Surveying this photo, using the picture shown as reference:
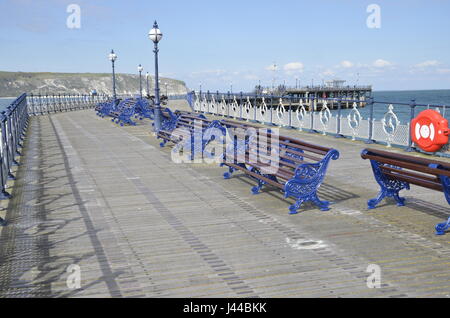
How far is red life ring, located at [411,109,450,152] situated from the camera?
37.8ft

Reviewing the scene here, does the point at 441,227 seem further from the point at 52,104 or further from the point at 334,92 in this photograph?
the point at 334,92

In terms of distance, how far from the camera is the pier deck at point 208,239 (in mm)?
4457

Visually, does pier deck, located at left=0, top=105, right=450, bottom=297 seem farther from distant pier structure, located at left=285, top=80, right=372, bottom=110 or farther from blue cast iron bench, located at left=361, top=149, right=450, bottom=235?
distant pier structure, located at left=285, top=80, right=372, bottom=110

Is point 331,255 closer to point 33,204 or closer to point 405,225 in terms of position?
point 405,225

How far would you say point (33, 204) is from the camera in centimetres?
753

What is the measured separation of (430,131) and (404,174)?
6046 mm

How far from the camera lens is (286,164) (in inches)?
294

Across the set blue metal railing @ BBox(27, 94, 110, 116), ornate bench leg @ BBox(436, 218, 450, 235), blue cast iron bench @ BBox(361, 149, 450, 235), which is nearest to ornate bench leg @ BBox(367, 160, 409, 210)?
blue cast iron bench @ BBox(361, 149, 450, 235)

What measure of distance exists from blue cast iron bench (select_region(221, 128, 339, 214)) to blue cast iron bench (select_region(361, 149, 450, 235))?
2.14 ft

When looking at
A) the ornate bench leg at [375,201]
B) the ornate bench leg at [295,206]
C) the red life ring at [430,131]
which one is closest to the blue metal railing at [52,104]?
the red life ring at [430,131]

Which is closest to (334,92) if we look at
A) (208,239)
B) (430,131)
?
(430,131)

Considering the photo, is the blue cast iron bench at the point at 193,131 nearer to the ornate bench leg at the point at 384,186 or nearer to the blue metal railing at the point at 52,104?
the ornate bench leg at the point at 384,186

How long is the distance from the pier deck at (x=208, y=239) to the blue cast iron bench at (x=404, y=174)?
230 millimetres
